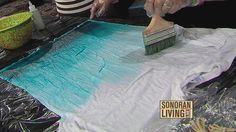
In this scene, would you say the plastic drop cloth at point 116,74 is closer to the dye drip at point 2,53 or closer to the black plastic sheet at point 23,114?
the black plastic sheet at point 23,114

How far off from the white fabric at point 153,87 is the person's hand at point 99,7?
57 cm

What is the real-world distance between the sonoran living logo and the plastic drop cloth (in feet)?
0.07

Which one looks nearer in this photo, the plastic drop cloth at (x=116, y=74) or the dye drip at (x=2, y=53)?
the plastic drop cloth at (x=116, y=74)

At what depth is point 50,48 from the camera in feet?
5.42

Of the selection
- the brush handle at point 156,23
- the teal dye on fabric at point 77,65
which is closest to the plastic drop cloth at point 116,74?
the teal dye on fabric at point 77,65

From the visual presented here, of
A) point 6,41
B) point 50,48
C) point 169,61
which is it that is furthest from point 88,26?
point 169,61

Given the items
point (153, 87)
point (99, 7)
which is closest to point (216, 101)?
point (153, 87)

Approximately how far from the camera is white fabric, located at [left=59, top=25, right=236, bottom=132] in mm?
934

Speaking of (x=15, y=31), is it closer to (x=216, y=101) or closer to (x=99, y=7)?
(x=99, y=7)

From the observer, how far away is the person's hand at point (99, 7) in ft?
5.64

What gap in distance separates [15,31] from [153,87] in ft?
3.29

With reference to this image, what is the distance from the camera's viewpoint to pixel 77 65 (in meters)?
1.40

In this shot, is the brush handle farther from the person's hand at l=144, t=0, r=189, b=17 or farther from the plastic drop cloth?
the plastic drop cloth

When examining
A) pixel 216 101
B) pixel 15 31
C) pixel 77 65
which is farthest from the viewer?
pixel 15 31
